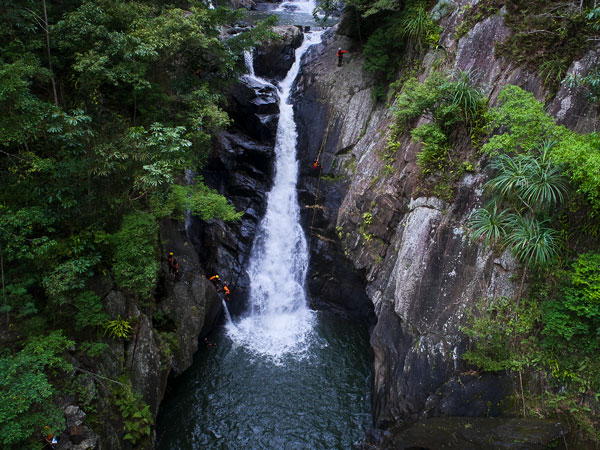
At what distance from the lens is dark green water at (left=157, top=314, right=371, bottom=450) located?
9.98m

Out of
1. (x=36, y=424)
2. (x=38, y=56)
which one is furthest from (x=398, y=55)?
(x=36, y=424)

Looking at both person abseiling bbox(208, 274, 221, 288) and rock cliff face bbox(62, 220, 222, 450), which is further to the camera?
person abseiling bbox(208, 274, 221, 288)

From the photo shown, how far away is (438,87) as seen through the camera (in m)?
9.49

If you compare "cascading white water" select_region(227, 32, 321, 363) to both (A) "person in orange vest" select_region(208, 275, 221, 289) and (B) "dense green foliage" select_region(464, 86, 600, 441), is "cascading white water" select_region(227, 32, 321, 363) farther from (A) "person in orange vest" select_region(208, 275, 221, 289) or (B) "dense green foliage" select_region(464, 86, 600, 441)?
(B) "dense green foliage" select_region(464, 86, 600, 441)

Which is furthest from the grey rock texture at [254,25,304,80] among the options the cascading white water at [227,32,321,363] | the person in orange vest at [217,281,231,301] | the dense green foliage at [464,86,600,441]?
the dense green foliage at [464,86,600,441]

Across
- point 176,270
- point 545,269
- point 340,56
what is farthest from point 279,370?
point 340,56

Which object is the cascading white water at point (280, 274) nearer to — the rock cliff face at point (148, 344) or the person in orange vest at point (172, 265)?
the rock cliff face at point (148, 344)

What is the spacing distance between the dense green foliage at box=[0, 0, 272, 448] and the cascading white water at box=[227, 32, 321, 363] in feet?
18.3

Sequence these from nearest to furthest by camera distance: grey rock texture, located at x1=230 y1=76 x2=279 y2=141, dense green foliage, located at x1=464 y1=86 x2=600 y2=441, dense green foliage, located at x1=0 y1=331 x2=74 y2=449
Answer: dense green foliage, located at x1=0 y1=331 x2=74 y2=449 → dense green foliage, located at x1=464 y1=86 x2=600 y2=441 → grey rock texture, located at x1=230 y1=76 x2=279 y2=141

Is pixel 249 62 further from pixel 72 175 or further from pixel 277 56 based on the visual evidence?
pixel 72 175

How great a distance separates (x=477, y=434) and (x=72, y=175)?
1175cm

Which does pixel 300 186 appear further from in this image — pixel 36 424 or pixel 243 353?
pixel 36 424

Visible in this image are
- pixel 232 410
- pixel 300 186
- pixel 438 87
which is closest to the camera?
pixel 438 87

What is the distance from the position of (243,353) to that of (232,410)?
2.53 m
